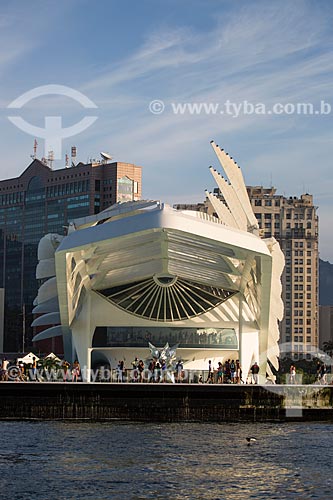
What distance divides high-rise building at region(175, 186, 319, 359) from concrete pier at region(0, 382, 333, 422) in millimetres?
111319

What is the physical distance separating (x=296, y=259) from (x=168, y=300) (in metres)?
106

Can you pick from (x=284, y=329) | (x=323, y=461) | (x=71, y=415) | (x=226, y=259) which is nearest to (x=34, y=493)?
(x=323, y=461)

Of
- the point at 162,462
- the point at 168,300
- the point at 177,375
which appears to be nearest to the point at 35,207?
the point at 168,300

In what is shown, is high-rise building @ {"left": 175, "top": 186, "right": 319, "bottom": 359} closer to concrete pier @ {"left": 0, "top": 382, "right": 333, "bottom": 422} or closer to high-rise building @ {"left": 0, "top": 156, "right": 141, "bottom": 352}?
high-rise building @ {"left": 0, "top": 156, "right": 141, "bottom": 352}

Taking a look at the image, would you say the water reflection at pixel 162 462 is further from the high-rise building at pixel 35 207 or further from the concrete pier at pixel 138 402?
the high-rise building at pixel 35 207

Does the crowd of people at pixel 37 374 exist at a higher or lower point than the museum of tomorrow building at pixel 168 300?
lower

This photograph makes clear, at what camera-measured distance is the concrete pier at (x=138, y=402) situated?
152ft

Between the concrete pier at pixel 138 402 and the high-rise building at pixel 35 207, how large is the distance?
108075 millimetres

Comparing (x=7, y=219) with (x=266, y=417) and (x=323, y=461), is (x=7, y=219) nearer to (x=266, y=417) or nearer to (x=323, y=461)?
(x=266, y=417)

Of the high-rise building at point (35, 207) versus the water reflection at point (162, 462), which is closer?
the water reflection at point (162, 462)

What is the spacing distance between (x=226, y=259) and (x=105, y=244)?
9.06 metres

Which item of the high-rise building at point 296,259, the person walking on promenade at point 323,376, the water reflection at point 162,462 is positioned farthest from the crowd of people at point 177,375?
the high-rise building at point 296,259

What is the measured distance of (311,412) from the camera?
1882 inches

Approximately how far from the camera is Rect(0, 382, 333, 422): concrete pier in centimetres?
4641
